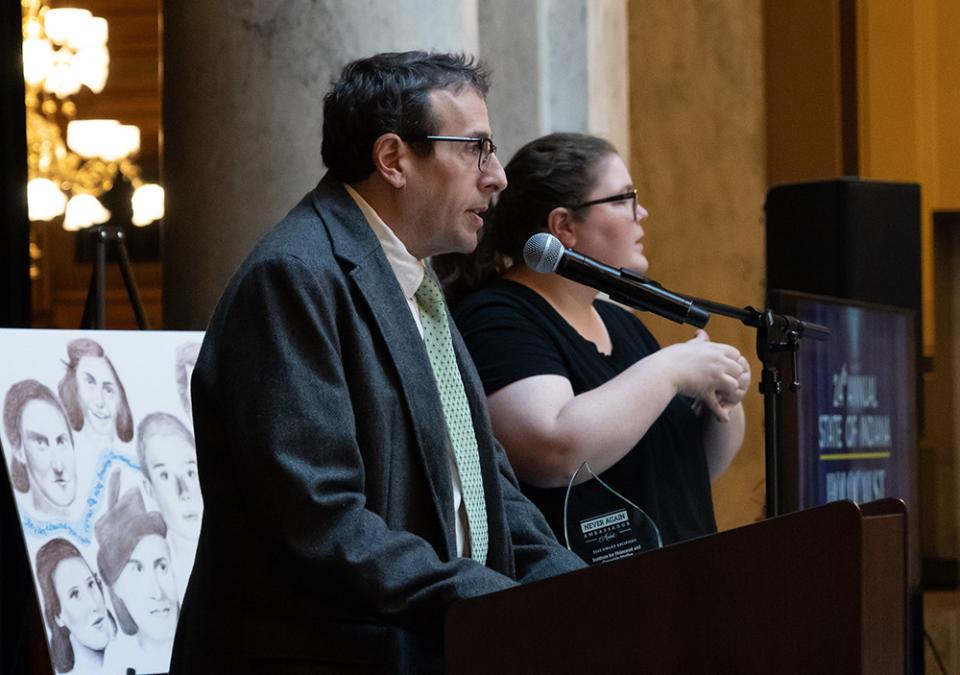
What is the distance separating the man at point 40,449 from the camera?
290 centimetres

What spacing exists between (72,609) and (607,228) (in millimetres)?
1270

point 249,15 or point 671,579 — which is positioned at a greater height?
point 249,15

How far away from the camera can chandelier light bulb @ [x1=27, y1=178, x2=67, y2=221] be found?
10.0 metres

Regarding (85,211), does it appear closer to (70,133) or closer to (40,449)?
(70,133)

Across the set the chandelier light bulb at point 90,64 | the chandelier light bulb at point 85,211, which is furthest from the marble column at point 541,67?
the chandelier light bulb at point 85,211

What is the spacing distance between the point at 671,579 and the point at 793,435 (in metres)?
1.64

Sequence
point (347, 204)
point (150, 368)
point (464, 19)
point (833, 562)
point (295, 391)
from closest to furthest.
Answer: point (833, 562), point (295, 391), point (347, 204), point (150, 368), point (464, 19)

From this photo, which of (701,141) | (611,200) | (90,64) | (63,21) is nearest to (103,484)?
(611,200)

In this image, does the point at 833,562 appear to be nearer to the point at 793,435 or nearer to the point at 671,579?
the point at 671,579

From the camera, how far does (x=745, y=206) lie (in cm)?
643

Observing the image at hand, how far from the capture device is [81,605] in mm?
2898

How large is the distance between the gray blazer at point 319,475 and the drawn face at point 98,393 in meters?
0.90

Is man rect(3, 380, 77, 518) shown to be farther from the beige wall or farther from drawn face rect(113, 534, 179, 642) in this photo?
the beige wall

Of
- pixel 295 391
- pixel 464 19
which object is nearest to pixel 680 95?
pixel 464 19
